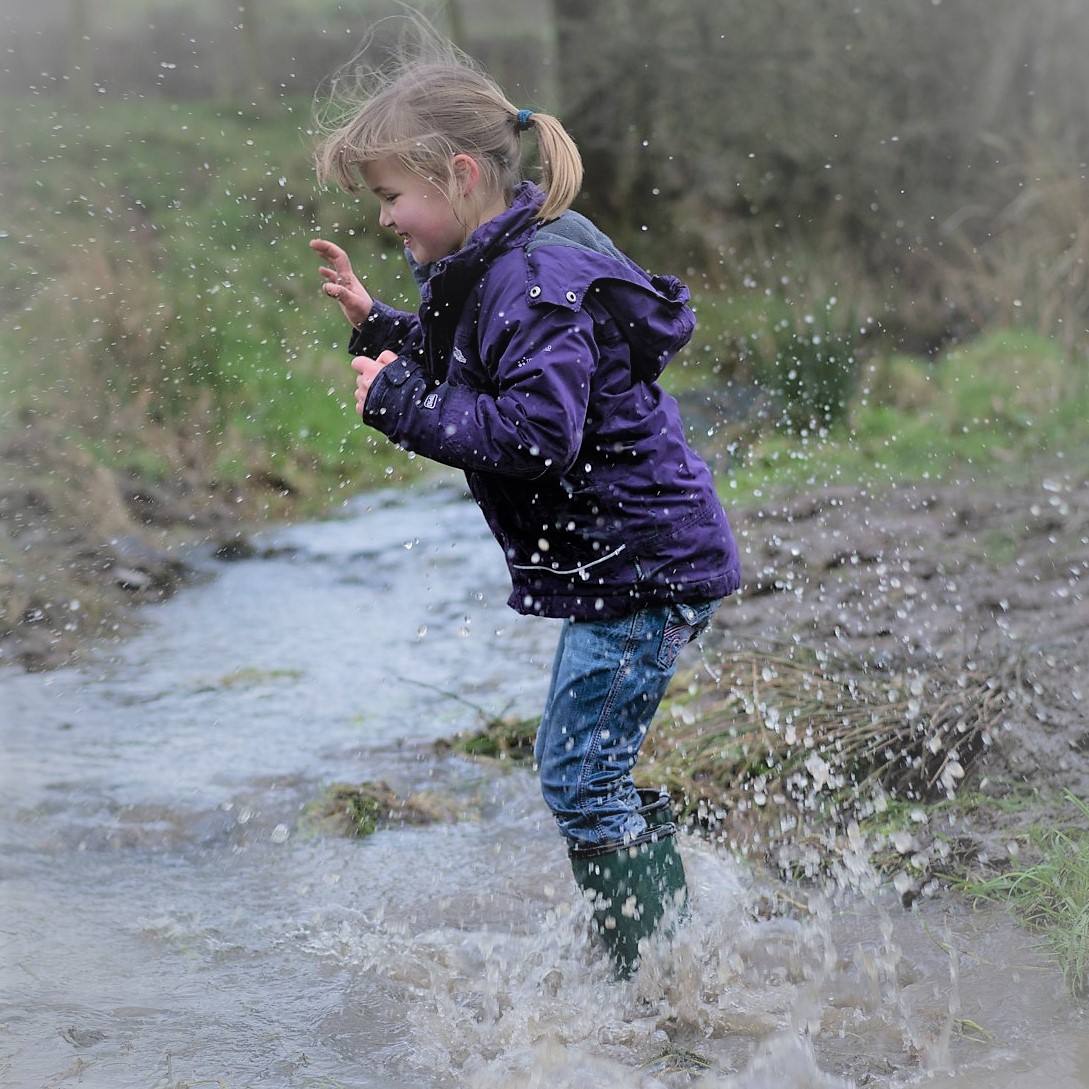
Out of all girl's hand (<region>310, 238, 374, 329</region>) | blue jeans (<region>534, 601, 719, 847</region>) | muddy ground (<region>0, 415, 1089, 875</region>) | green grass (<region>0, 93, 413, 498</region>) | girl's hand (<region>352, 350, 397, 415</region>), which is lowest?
green grass (<region>0, 93, 413, 498</region>)

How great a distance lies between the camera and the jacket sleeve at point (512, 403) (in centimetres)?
226

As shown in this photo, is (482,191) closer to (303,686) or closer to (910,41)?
(303,686)

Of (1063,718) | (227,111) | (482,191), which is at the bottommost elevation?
(227,111)

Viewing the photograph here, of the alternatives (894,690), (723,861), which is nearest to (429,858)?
(723,861)

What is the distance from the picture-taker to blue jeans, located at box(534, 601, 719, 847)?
251 centimetres

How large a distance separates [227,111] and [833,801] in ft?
34.2

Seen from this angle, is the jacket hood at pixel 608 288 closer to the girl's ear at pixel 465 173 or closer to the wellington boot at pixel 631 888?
the girl's ear at pixel 465 173

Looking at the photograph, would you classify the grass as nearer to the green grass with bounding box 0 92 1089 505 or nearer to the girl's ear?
the girl's ear

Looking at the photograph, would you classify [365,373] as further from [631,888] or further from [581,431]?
[631,888]

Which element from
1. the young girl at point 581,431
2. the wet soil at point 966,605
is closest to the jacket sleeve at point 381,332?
the young girl at point 581,431

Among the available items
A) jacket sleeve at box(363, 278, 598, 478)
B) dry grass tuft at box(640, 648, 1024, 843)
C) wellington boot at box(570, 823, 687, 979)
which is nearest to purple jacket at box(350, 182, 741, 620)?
jacket sleeve at box(363, 278, 598, 478)

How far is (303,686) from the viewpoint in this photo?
452cm

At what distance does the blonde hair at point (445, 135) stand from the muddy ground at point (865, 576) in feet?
5.36

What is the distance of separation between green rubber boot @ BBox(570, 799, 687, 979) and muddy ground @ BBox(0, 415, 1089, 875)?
2.57 ft
